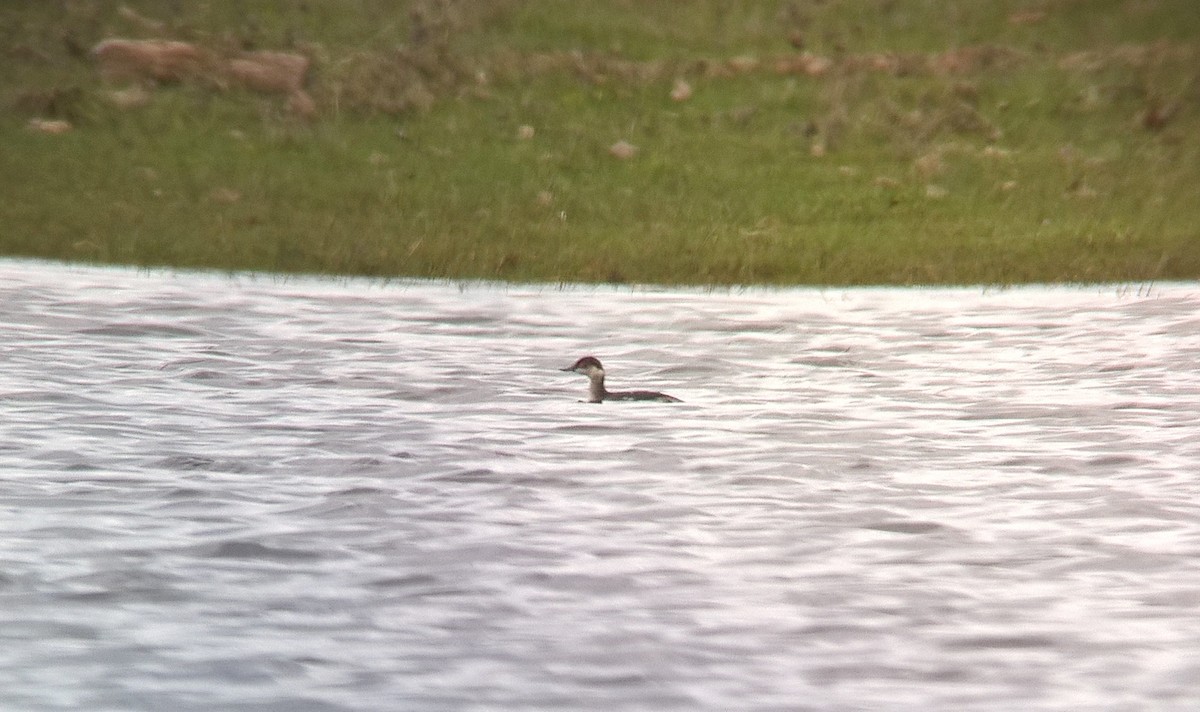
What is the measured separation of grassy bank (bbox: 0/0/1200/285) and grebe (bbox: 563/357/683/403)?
601 centimetres

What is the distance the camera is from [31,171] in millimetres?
20500

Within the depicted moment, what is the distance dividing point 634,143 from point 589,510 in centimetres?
1458

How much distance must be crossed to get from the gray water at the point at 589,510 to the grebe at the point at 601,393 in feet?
0.38

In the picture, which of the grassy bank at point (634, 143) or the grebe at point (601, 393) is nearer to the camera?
the grebe at point (601, 393)

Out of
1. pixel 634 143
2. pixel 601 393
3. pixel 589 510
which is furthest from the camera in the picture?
pixel 634 143

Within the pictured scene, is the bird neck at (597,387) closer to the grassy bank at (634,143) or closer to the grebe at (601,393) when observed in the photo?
the grebe at (601,393)

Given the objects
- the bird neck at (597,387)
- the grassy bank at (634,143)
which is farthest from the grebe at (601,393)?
the grassy bank at (634,143)

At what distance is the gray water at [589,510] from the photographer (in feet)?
19.4

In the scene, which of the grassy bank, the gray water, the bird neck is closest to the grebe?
the bird neck

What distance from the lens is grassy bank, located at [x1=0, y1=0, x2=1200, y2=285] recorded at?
1877cm

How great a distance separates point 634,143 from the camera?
22828 mm

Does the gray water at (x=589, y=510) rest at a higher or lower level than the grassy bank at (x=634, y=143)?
lower

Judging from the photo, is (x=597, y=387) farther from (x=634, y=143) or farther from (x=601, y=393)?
(x=634, y=143)

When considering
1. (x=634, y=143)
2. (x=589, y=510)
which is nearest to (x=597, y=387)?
(x=589, y=510)
